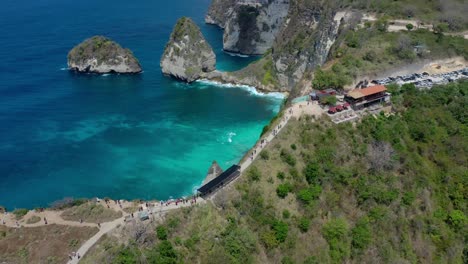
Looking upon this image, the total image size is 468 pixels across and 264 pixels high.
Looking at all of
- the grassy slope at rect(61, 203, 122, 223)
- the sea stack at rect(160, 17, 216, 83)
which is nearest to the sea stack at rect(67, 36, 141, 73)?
the sea stack at rect(160, 17, 216, 83)

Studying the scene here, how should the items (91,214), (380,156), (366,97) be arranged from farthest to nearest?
(366,97), (380,156), (91,214)

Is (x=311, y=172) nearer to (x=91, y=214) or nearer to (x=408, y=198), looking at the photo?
(x=408, y=198)

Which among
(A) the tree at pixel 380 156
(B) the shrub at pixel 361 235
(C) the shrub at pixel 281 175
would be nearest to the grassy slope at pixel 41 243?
(C) the shrub at pixel 281 175

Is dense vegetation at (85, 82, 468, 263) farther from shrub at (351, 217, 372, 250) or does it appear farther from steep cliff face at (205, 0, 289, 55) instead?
steep cliff face at (205, 0, 289, 55)

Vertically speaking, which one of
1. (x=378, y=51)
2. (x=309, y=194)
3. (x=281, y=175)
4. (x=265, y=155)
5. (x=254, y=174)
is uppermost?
(x=378, y=51)

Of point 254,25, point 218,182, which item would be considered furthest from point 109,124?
point 254,25

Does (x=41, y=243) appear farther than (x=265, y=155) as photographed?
No

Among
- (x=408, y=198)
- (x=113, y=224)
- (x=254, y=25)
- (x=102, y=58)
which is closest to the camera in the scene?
(x=113, y=224)
